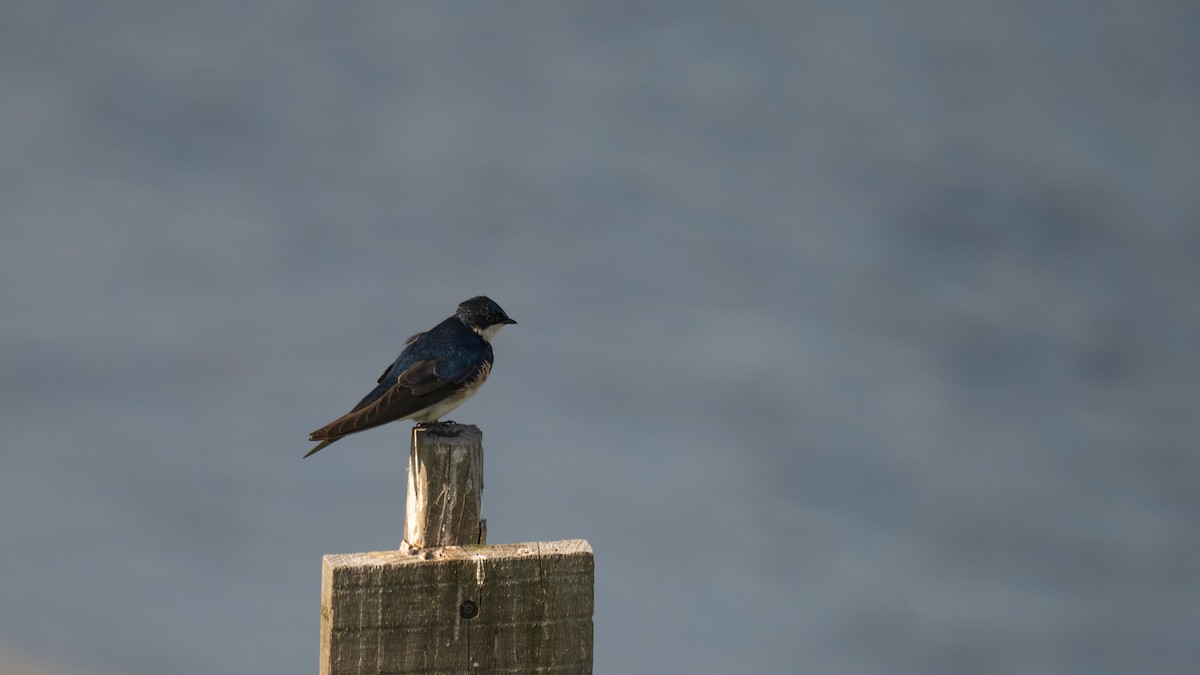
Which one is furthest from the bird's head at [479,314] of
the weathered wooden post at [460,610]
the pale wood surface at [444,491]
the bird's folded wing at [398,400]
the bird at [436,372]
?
the weathered wooden post at [460,610]

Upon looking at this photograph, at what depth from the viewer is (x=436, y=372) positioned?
524 centimetres

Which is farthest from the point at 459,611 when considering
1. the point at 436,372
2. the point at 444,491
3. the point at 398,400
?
the point at 436,372

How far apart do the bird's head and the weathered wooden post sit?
8.38 ft

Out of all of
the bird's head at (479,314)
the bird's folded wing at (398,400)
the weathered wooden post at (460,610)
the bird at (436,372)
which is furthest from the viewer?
the bird's head at (479,314)

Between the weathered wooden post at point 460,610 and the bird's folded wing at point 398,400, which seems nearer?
the weathered wooden post at point 460,610

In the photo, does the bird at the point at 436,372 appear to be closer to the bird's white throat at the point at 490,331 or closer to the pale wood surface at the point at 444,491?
the bird's white throat at the point at 490,331

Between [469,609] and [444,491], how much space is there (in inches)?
15.7

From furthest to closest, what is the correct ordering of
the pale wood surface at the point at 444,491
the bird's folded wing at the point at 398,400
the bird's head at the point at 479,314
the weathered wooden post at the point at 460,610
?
the bird's head at the point at 479,314 → the bird's folded wing at the point at 398,400 → the pale wood surface at the point at 444,491 → the weathered wooden post at the point at 460,610

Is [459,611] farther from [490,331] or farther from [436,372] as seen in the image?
[490,331]

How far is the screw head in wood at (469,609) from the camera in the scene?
3.06 metres

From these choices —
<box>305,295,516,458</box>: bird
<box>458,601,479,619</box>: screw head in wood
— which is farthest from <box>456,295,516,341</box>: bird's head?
<box>458,601,479,619</box>: screw head in wood

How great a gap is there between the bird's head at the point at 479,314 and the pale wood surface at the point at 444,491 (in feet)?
7.25

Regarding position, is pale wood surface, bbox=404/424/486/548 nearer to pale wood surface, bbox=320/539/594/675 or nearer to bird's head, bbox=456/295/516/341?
pale wood surface, bbox=320/539/594/675

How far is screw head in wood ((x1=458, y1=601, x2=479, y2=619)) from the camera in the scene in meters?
3.06
